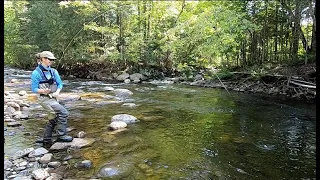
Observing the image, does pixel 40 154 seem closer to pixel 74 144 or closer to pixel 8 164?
pixel 8 164

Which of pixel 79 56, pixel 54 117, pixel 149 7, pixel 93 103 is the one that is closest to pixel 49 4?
pixel 79 56

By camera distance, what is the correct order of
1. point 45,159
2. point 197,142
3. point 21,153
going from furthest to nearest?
point 197,142
point 21,153
point 45,159

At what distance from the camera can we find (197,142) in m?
5.48

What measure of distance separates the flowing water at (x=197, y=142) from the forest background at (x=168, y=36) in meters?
5.03

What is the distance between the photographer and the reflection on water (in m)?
4.14

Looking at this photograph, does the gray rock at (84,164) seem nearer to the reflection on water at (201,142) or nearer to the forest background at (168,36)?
the reflection on water at (201,142)

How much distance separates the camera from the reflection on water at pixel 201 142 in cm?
414

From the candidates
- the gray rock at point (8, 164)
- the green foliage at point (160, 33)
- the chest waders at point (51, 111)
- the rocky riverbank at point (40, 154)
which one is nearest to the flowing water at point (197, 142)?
the rocky riverbank at point (40, 154)

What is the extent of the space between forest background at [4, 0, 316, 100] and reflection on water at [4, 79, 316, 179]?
16.0 feet

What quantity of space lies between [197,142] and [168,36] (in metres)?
14.1

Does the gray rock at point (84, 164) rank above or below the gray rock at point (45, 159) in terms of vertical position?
below

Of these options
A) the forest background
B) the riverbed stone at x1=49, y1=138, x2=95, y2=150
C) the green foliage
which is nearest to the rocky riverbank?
the riverbed stone at x1=49, y1=138, x2=95, y2=150

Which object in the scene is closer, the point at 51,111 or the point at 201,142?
the point at 51,111

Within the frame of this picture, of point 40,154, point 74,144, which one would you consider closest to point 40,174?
point 40,154
